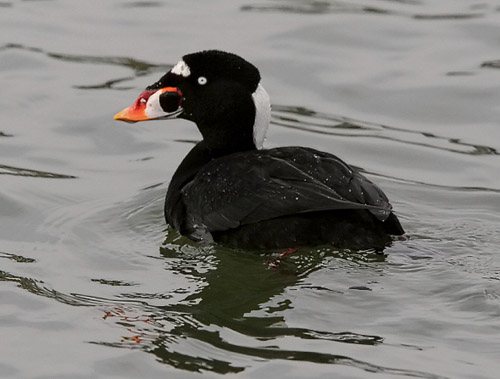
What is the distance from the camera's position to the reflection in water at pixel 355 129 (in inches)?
348

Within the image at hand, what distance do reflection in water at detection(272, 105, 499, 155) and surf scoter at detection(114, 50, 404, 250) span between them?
6.51ft

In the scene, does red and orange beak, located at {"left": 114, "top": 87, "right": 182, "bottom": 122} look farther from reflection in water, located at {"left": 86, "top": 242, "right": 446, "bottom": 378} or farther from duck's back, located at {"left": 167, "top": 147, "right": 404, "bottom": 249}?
reflection in water, located at {"left": 86, "top": 242, "right": 446, "bottom": 378}

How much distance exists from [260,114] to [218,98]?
27 centimetres

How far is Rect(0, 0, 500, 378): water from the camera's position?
5434 millimetres

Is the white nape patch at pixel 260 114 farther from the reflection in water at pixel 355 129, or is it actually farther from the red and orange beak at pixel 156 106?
the reflection in water at pixel 355 129

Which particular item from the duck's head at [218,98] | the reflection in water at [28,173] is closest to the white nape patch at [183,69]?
the duck's head at [218,98]

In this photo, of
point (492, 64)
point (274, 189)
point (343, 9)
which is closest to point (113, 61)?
point (343, 9)

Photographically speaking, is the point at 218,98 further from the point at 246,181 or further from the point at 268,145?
the point at 268,145

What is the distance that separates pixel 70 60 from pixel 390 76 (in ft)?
9.21

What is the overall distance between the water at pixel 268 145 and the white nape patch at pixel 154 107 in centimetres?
65

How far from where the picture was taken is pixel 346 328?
18.3 ft

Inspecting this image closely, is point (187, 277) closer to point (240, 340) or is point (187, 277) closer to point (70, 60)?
point (240, 340)

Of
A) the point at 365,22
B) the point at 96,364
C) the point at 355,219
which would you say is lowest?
the point at 96,364

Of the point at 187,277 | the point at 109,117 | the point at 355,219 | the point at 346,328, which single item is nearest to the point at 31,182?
the point at 109,117
